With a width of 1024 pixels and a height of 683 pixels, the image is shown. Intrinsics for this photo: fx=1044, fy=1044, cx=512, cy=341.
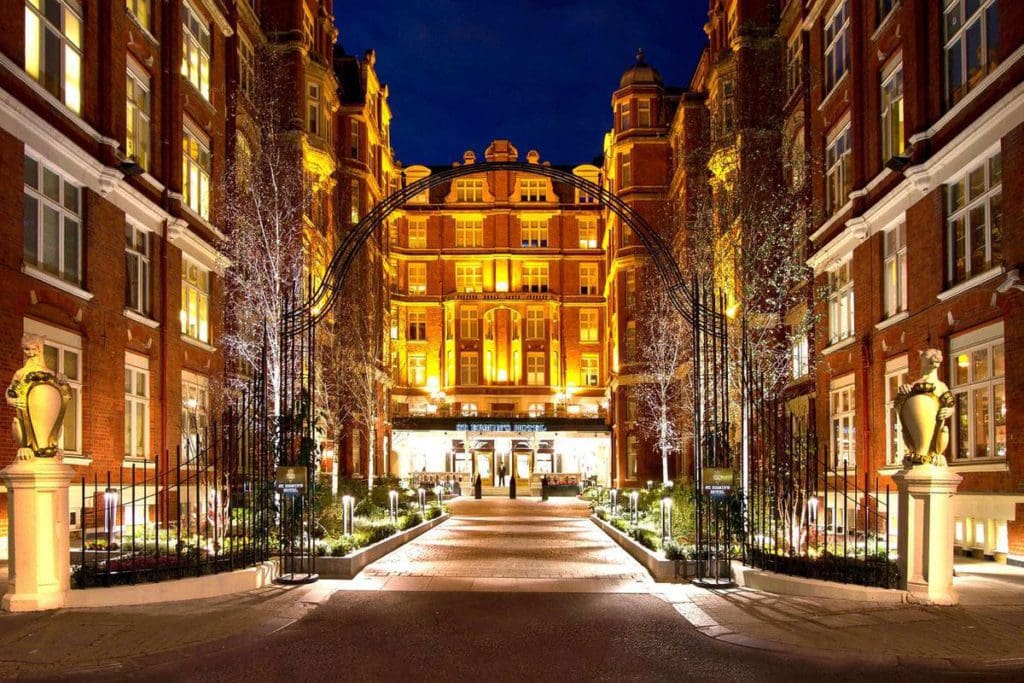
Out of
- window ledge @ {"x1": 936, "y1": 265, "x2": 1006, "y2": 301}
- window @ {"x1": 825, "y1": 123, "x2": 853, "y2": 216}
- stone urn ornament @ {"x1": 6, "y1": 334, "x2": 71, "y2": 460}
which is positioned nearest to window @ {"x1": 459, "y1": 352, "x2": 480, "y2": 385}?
window @ {"x1": 825, "y1": 123, "x2": 853, "y2": 216}

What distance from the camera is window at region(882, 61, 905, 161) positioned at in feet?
78.3

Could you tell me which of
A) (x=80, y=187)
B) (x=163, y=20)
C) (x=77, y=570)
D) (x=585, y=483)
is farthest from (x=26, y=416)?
(x=585, y=483)

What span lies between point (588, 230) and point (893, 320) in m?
54.6

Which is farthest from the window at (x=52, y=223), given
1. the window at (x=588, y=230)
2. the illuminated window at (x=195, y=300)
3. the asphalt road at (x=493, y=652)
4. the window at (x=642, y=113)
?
the window at (x=588, y=230)

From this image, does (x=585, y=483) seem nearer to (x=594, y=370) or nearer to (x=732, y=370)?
(x=594, y=370)

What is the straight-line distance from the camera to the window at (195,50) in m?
28.6

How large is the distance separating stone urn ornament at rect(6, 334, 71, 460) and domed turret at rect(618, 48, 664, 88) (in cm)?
5253

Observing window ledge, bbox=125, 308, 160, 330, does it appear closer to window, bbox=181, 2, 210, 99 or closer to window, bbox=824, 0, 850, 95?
window, bbox=181, 2, 210, 99

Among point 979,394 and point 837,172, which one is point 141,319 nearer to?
point 979,394

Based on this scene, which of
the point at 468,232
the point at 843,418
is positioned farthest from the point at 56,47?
the point at 468,232

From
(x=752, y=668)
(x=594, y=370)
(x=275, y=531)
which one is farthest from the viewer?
(x=594, y=370)

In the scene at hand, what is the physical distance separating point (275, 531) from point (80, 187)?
8656 millimetres

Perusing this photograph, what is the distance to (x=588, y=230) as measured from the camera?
7719cm

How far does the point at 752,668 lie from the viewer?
9461 mm
